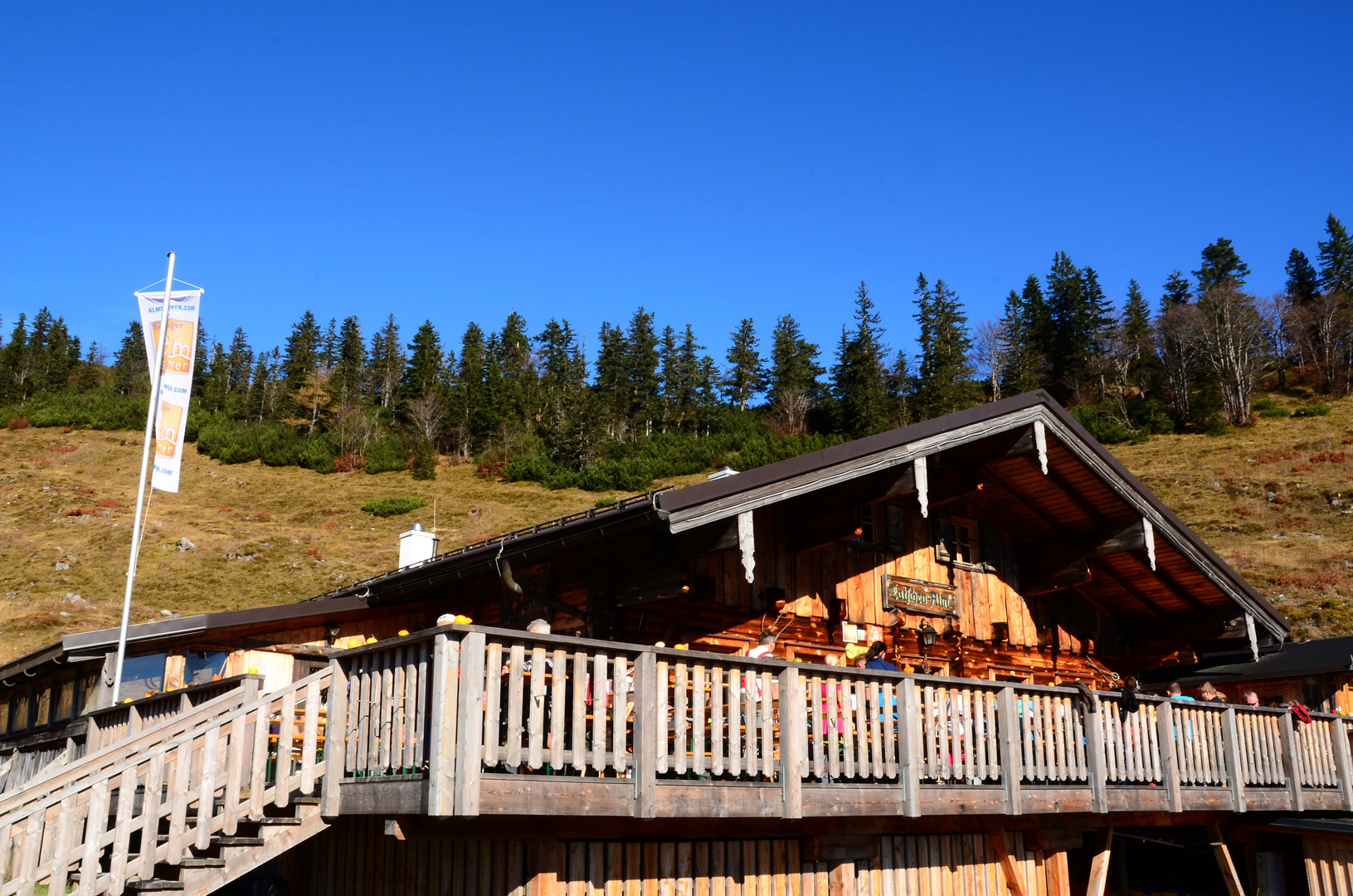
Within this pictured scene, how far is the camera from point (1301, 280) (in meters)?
99.1

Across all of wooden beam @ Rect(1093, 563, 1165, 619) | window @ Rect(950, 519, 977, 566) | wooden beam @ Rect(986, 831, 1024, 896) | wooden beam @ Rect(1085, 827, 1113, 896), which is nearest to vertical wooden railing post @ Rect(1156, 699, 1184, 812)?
wooden beam @ Rect(1085, 827, 1113, 896)

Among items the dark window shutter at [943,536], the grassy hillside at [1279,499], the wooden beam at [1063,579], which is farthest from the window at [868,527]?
the grassy hillside at [1279,499]

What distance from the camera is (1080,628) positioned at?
1984 cm

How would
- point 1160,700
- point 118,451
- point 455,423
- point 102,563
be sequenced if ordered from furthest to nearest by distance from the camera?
point 455,423, point 118,451, point 102,563, point 1160,700

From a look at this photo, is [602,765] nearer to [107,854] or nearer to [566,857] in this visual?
[566,857]

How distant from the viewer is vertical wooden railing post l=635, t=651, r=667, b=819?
8.87 m

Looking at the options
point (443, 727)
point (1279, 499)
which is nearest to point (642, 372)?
point (1279, 499)

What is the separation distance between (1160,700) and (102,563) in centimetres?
5387

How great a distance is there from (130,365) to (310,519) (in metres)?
71.0

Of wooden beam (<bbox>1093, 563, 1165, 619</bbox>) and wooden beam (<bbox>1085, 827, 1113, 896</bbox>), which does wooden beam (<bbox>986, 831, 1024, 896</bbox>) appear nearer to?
wooden beam (<bbox>1085, 827, 1113, 896</bbox>)

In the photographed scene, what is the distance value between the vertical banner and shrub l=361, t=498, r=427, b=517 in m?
52.0

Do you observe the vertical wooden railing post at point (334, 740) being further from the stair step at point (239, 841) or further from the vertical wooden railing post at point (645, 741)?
the vertical wooden railing post at point (645, 741)

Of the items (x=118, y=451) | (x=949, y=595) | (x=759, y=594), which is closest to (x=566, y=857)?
(x=759, y=594)

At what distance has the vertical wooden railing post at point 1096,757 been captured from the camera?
12.4m
